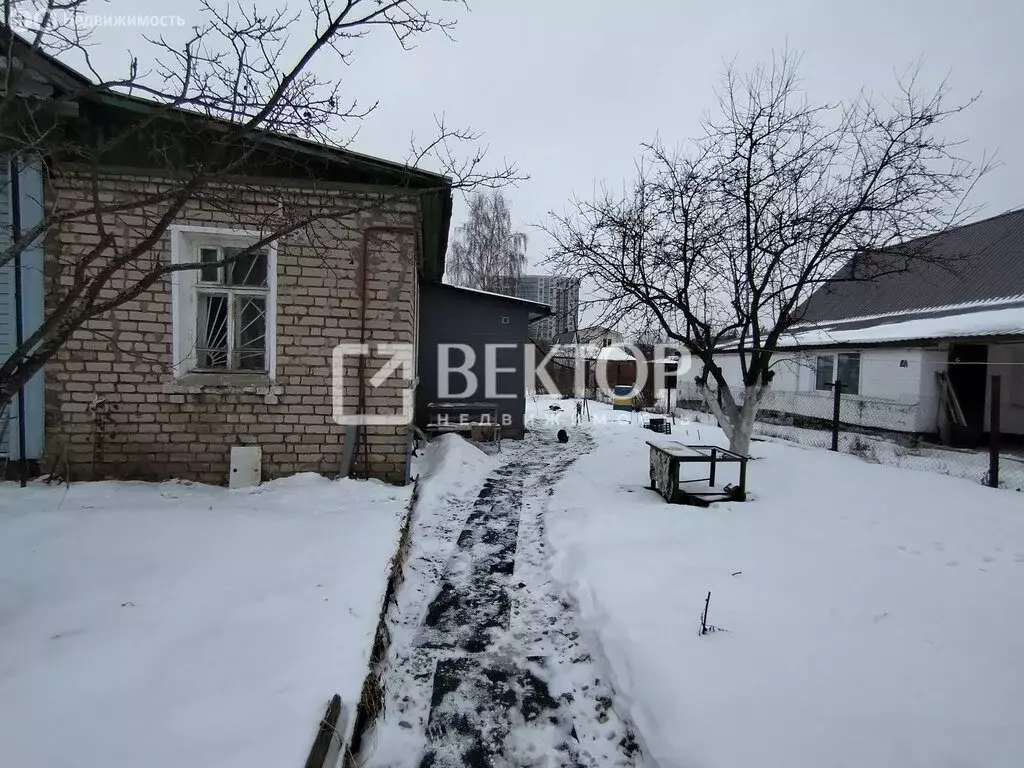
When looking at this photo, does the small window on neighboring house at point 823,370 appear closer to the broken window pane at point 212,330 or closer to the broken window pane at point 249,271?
the broken window pane at point 249,271

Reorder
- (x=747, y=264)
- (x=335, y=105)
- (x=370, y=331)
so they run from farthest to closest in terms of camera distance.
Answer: (x=747, y=264), (x=370, y=331), (x=335, y=105)

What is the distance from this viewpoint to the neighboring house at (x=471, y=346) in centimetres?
909

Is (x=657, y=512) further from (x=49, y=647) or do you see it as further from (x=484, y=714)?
(x=49, y=647)

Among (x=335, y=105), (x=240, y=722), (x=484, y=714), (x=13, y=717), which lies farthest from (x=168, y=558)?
(x=335, y=105)

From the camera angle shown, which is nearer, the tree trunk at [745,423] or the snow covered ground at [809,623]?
the snow covered ground at [809,623]

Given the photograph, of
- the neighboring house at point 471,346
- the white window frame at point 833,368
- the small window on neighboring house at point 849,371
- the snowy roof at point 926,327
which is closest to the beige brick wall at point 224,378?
the neighboring house at point 471,346

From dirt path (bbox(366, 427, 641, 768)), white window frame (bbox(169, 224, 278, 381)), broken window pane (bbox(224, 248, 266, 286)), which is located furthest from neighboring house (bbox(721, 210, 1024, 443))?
broken window pane (bbox(224, 248, 266, 286))

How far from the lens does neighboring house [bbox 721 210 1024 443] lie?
10.0 m

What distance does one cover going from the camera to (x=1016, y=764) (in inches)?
69.7

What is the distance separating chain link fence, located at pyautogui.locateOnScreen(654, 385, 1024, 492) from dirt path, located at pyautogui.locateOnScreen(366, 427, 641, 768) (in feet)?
21.2

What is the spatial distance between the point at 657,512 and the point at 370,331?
11.0 ft

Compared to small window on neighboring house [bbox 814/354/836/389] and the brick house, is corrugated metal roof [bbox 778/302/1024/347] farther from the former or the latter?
the brick house

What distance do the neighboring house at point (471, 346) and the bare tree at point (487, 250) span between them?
432 inches

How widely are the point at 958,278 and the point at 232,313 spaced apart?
16051 millimetres
